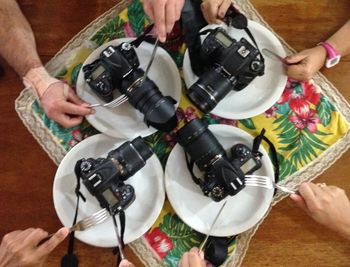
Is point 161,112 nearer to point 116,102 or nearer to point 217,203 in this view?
point 116,102

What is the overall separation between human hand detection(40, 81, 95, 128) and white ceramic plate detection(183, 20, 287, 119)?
8.7 inches

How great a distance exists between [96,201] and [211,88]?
0.32m

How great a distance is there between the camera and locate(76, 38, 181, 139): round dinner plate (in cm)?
88

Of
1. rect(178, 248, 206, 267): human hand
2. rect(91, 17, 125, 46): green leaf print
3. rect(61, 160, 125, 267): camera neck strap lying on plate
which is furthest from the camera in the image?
rect(91, 17, 125, 46): green leaf print

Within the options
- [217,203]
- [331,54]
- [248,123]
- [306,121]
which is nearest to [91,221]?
[217,203]

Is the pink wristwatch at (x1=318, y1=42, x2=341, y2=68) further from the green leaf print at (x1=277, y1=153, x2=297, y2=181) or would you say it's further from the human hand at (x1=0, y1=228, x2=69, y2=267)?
the human hand at (x1=0, y1=228, x2=69, y2=267)

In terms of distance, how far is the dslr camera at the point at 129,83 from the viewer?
0.80 meters

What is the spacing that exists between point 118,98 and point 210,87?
0.18m

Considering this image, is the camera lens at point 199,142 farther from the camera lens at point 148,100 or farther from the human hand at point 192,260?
the human hand at point 192,260

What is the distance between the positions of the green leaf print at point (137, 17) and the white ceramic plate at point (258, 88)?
13cm

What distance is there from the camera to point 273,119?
0.91 m

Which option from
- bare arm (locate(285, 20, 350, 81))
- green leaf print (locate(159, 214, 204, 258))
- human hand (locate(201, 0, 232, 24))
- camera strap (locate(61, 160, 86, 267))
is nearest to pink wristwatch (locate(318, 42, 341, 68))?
bare arm (locate(285, 20, 350, 81))

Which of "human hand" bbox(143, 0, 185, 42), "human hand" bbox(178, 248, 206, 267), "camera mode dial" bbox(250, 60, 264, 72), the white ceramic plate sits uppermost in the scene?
"human hand" bbox(143, 0, 185, 42)

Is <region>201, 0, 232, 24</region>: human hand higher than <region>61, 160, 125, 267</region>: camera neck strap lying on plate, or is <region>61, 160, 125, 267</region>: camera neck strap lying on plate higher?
<region>201, 0, 232, 24</region>: human hand
